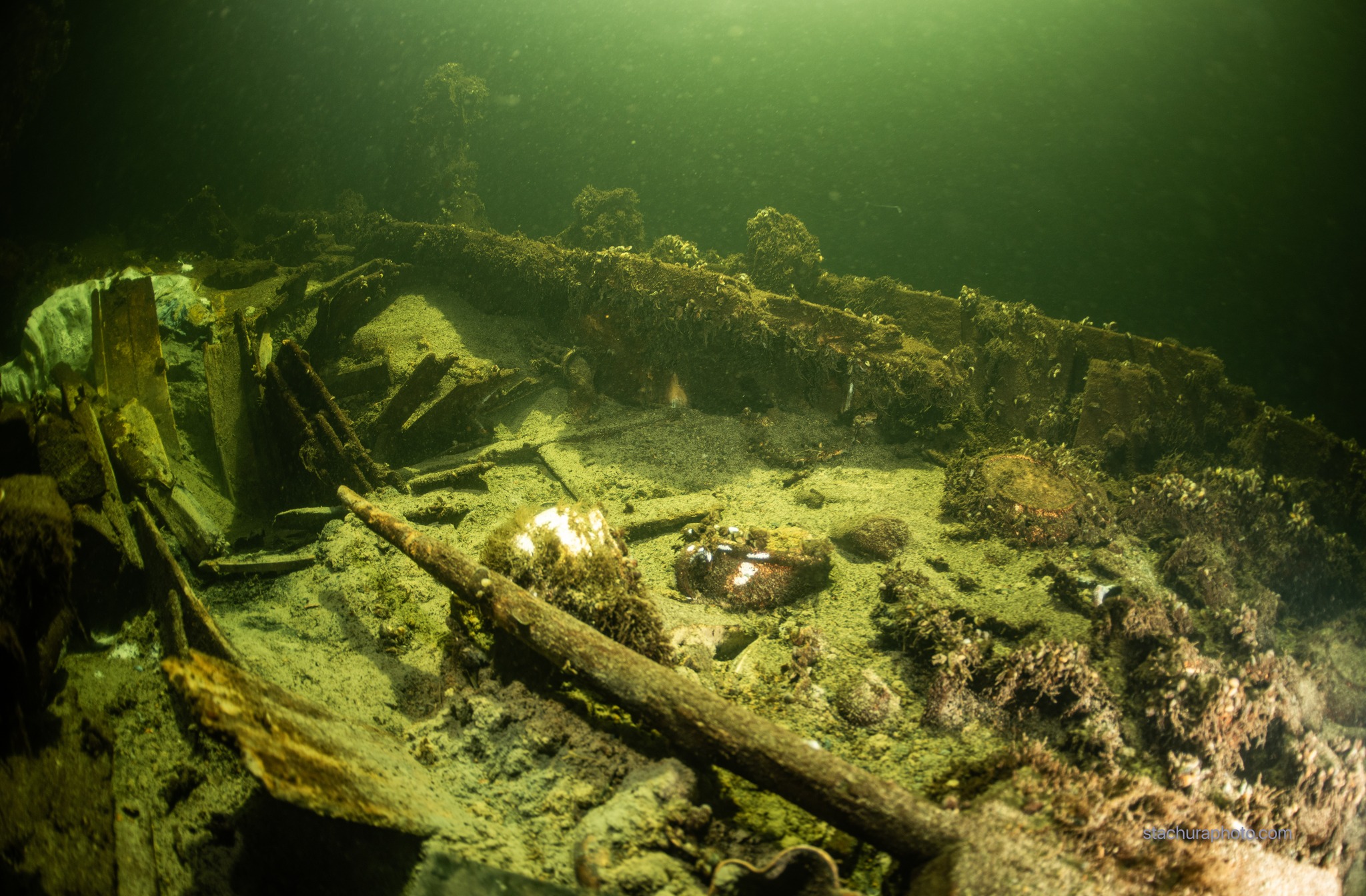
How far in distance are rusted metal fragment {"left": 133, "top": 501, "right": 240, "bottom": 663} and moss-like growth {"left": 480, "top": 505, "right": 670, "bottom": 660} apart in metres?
1.35

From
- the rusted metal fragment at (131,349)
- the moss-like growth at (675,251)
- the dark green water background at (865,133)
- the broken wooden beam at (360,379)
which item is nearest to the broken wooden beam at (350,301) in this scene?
the broken wooden beam at (360,379)

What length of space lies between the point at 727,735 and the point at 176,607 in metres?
3.14

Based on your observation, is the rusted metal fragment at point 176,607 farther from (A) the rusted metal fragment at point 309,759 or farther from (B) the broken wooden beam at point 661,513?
(B) the broken wooden beam at point 661,513

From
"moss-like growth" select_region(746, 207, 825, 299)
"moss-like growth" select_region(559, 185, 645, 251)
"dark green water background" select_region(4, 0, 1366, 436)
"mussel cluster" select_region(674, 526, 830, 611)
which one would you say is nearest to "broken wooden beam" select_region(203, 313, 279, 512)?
"mussel cluster" select_region(674, 526, 830, 611)

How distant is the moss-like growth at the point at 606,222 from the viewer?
9672 millimetres

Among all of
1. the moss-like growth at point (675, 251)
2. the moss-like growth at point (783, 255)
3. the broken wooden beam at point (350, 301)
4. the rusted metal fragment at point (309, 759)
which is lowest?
the rusted metal fragment at point (309, 759)

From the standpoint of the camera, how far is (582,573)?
111 inches

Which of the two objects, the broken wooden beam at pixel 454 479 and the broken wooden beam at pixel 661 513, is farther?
the broken wooden beam at pixel 454 479

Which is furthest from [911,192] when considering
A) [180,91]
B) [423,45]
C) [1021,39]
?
[180,91]

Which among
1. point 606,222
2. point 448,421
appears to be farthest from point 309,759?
point 606,222

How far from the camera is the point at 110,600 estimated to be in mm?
2971

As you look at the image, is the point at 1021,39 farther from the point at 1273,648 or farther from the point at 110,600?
the point at 110,600

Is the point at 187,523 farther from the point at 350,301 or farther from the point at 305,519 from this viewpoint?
the point at 350,301

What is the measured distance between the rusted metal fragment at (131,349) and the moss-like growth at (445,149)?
9619 mm
